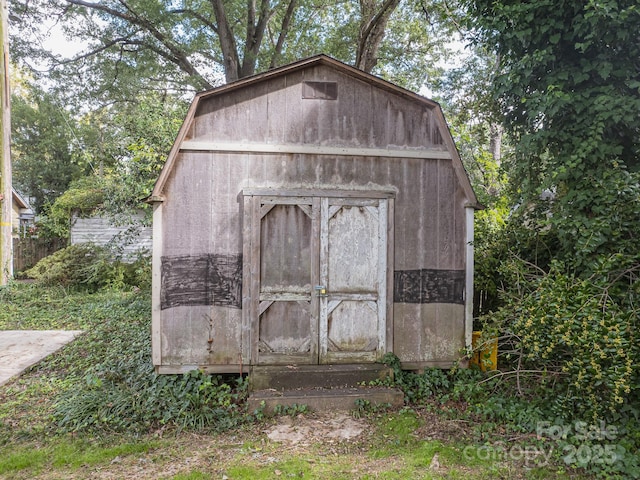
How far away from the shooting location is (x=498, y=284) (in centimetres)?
569

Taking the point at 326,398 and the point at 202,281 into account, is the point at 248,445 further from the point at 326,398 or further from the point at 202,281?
the point at 202,281

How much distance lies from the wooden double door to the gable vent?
1208 millimetres

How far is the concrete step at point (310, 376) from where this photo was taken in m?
4.50

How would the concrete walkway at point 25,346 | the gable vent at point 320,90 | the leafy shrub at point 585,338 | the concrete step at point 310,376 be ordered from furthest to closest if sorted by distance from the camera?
the concrete walkway at point 25,346 < the gable vent at point 320,90 < the concrete step at point 310,376 < the leafy shrub at point 585,338

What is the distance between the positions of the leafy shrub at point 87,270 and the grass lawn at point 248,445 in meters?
6.27

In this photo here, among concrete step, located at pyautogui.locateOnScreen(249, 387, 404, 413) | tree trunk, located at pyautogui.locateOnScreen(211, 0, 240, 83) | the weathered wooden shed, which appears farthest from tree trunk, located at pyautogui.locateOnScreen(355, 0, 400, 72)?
concrete step, located at pyautogui.locateOnScreen(249, 387, 404, 413)

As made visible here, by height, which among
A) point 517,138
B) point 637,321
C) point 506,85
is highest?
point 506,85

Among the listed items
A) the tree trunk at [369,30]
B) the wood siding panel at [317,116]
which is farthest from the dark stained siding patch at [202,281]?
the tree trunk at [369,30]

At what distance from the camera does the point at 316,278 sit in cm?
479

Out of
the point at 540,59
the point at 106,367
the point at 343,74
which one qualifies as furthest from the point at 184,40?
the point at 540,59

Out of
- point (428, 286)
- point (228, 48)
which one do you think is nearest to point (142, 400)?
point (428, 286)

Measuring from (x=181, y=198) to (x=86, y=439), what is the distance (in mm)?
2603

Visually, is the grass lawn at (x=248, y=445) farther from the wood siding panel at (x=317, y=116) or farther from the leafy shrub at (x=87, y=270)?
the leafy shrub at (x=87, y=270)

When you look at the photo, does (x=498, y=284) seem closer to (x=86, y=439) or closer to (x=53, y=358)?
(x=86, y=439)
